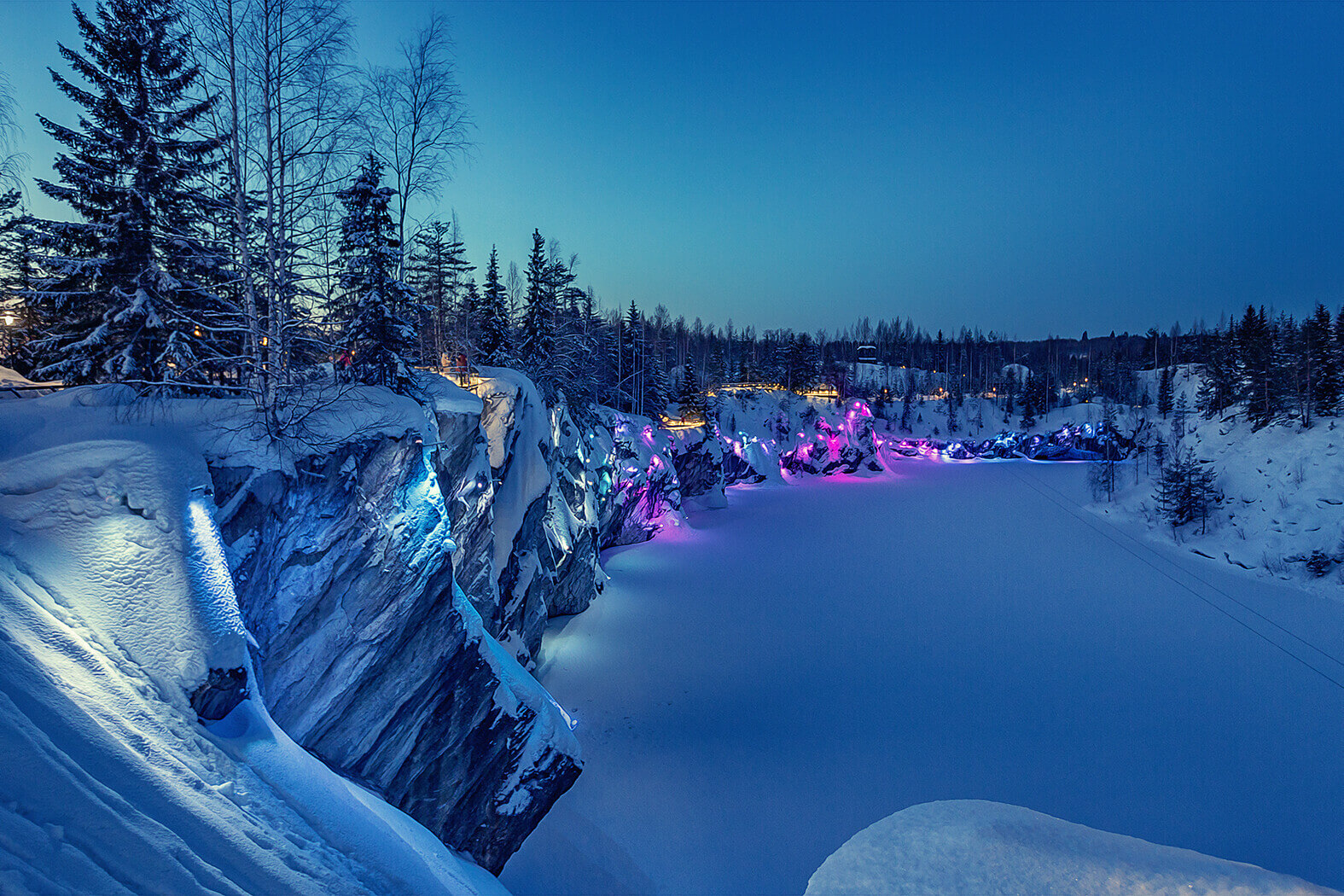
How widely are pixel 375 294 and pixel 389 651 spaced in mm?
7667

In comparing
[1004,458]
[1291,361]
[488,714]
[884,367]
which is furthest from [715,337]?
[488,714]

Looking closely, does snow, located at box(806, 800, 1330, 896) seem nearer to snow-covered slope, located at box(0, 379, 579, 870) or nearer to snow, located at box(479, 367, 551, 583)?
snow-covered slope, located at box(0, 379, 579, 870)

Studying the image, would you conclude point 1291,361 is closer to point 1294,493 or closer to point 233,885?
point 1294,493

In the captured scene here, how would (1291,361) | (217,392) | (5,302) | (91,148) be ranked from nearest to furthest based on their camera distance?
(217,392), (91,148), (5,302), (1291,361)

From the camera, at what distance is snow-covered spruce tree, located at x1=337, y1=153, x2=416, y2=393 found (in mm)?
10438

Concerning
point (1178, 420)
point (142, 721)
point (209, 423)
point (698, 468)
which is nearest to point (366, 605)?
point (209, 423)

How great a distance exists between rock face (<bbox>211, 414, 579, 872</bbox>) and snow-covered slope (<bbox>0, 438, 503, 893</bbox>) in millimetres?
864

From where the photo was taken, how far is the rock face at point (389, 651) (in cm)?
521

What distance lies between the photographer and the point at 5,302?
11.4 metres

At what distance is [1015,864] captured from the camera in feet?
24.0

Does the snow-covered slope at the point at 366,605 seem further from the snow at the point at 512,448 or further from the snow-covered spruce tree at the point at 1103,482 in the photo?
the snow-covered spruce tree at the point at 1103,482

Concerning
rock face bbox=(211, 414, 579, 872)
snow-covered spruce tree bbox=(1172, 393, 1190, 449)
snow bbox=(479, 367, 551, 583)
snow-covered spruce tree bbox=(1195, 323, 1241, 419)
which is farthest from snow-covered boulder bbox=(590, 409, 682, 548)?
snow-covered spruce tree bbox=(1195, 323, 1241, 419)

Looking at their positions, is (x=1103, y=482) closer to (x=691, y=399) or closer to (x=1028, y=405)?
(x=691, y=399)

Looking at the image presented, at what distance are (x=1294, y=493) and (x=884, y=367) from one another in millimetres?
65142
